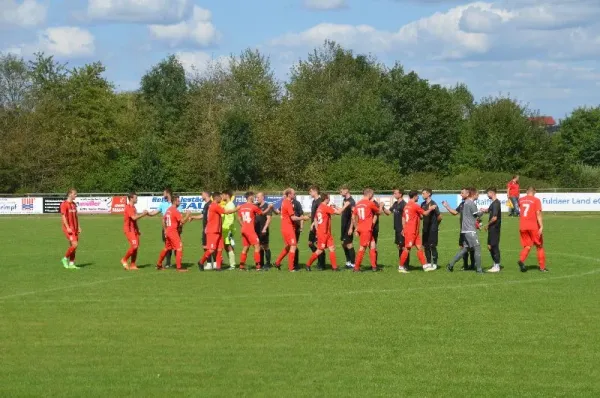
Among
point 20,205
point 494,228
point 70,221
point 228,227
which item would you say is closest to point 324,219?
point 228,227

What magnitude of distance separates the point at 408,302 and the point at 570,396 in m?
7.00

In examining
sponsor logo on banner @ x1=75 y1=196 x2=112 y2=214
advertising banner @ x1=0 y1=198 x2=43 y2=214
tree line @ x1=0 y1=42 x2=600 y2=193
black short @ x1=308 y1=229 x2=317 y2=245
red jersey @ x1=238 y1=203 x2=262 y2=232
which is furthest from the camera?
tree line @ x1=0 y1=42 x2=600 y2=193

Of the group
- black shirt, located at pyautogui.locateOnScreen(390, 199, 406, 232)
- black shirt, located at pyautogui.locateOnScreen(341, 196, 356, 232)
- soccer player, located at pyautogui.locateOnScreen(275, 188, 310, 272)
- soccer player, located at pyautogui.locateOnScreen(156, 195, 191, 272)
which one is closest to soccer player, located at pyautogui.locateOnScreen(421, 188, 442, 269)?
black shirt, located at pyautogui.locateOnScreen(390, 199, 406, 232)

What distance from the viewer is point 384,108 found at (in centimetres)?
7931

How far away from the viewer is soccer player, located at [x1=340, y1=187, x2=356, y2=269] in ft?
75.3

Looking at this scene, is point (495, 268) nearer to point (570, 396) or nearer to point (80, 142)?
point (570, 396)

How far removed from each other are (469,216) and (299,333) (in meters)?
9.10

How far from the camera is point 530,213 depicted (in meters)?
21.9

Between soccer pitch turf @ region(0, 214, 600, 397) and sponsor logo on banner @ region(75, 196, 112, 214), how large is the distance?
1433 inches

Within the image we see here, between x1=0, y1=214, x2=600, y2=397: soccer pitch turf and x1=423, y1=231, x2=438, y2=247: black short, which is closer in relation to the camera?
x1=0, y1=214, x2=600, y2=397: soccer pitch turf

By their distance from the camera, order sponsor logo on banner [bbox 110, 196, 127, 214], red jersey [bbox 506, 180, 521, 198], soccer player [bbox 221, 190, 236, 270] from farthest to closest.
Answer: sponsor logo on banner [bbox 110, 196, 127, 214]
red jersey [bbox 506, 180, 521, 198]
soccer player [bbox 221, 190, 236, 270]

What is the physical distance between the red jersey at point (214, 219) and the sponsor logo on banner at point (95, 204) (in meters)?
38.3

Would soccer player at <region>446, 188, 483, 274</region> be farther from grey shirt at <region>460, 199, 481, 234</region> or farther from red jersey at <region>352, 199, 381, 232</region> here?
red jersey at <region>352, 199, 381, 232</region>

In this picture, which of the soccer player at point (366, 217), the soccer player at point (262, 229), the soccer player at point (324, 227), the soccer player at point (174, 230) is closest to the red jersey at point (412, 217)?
the soccer player at point (366, 217)
